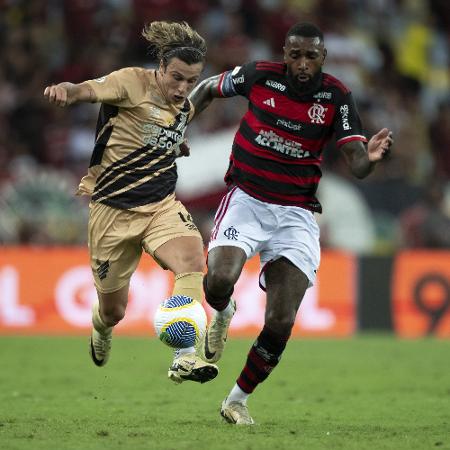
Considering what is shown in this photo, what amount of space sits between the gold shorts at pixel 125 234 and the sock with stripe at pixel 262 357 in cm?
93

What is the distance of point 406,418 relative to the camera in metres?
8.37

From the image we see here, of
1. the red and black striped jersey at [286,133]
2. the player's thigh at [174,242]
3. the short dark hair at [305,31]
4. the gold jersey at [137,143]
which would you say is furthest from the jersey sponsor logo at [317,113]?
the player's thigh at [174,242]

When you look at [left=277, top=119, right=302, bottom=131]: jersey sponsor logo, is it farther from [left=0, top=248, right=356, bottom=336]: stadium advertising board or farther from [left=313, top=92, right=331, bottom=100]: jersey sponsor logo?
[left=0, top=248, right=356, bottom=336]: stadium advertising board

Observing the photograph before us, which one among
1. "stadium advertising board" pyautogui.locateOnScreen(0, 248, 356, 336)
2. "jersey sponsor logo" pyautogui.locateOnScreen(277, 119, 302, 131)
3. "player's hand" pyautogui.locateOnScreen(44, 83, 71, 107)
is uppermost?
"player's hand" pyautogui.locateOnScreen(44, 83, 71, 107)

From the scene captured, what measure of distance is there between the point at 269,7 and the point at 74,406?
12723mm

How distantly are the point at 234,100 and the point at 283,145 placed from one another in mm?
10173

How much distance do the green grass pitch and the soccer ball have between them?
592mm

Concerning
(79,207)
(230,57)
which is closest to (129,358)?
(79,207)

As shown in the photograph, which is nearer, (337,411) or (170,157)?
(170,157)

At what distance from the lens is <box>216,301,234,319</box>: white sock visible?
8398 millimetres

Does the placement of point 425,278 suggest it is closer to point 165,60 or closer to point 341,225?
point 341,225

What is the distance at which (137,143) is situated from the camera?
8.16 metres

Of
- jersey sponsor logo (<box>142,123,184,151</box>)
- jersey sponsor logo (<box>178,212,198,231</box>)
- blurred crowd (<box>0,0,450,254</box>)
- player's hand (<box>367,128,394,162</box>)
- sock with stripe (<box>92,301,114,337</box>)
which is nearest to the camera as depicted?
player's hand (<box>367,128,394,162</box>)

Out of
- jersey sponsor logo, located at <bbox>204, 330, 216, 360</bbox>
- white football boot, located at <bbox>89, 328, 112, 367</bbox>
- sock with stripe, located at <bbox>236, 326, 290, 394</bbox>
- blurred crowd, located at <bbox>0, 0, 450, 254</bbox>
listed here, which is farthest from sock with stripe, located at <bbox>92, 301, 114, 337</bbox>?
blurred crowd, located at <bbox>0, 0, 450, 254</bbox>
